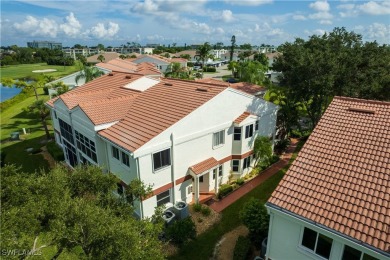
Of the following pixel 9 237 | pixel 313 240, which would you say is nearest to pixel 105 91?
pixel 9 237

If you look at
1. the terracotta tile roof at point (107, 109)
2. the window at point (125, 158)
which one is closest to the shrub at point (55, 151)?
the terracotta tile roof at point (107, 109)

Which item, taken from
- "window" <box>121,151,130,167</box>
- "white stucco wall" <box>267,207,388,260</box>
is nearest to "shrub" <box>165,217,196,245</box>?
"window" <box>121,151,130,167</box>

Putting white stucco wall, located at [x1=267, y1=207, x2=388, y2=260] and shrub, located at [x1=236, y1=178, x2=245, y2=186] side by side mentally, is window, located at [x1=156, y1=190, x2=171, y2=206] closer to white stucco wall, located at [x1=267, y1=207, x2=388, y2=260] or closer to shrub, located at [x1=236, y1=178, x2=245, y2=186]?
shrub, located at [x1=236, y1=178, x2=245, y2=186]

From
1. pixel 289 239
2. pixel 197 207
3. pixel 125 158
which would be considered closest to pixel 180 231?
pixel 197 207

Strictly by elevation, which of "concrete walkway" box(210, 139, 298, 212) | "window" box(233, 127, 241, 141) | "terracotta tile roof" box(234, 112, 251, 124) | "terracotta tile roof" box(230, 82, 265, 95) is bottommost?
"concrete walkway" box(210, 139, 298, 212)

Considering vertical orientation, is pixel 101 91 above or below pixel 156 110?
above

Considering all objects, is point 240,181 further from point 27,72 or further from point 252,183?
point 27,72
